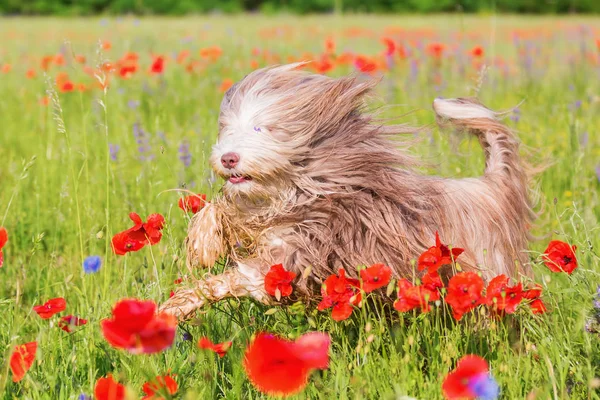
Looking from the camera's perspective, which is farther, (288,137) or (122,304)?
(288,137)

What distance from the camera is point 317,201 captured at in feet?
9.46

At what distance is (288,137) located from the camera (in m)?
2.93

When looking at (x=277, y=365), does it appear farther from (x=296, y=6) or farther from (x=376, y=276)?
(x=296, y=6)

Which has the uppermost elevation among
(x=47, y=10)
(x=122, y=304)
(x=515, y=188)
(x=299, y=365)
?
(x=122, y=304)

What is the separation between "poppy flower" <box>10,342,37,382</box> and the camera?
197 centimetres

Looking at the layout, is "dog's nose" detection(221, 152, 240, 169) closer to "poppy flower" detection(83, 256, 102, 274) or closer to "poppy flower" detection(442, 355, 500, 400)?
"poppy flower" detection(83, 256, 102, 274)

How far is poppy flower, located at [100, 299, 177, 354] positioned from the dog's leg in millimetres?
1141

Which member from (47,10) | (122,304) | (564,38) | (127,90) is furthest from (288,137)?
(47,10)

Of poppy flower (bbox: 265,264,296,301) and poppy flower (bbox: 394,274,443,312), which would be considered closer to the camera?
poppy flower (bbox: 394,274,443,312)

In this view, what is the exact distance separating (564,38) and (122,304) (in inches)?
569

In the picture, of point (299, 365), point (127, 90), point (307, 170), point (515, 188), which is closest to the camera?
point (299, 365)

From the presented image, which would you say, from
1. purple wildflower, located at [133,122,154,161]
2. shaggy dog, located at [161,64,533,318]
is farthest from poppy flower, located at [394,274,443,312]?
purple wildflower, located at [133,122,154,161]

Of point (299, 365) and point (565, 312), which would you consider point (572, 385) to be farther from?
point (299, 365)

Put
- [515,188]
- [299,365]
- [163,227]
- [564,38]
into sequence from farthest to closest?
[564,38]
[515,188]
[163,227]
[299,365]
